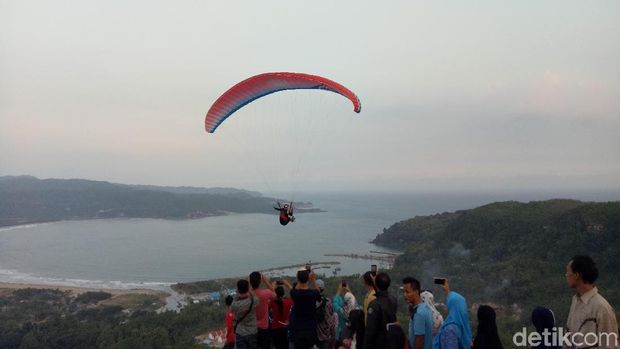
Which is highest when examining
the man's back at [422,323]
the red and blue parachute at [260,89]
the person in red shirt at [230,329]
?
the red and blue parachute at [260,89]

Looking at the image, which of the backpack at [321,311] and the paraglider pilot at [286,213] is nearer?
the backpack at [321,311]

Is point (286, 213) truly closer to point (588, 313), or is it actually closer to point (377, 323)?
point (377, 323)

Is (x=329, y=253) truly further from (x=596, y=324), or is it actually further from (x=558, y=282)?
(x=596, y=324)

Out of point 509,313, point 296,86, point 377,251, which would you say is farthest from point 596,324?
point 377,251

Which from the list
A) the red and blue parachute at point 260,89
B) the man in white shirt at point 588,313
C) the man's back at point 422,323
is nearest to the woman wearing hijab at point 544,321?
the man in white shirt at point 588,313

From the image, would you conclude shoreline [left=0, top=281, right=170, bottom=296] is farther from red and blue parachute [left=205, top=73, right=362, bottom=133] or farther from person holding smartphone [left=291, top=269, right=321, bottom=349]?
person holding smartphone [left=291, top=269, right=321, bottom=349]

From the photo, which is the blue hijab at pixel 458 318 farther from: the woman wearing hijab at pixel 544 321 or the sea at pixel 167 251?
the sea at pixel 167 251
